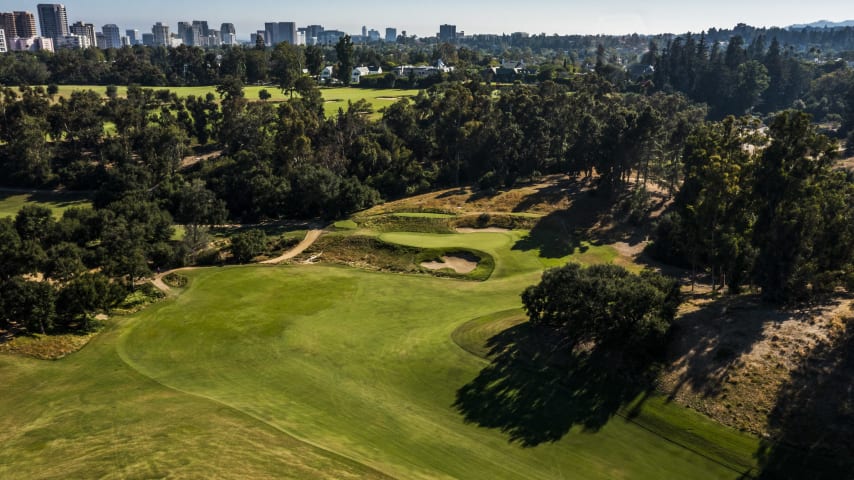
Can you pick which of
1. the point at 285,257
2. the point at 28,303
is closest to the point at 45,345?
the point at 28,303

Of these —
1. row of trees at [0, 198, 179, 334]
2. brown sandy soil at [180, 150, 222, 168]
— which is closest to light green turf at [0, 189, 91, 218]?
brown sandy soil at [180, 150, 222, 168]

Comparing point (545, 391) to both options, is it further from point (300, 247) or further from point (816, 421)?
point (300, 247)

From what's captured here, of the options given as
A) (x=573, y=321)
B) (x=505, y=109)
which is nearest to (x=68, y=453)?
(x=573, y=321)

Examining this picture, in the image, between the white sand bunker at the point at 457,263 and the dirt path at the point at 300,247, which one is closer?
the white sand bunker at the point at 457,263

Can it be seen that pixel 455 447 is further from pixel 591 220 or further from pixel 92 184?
pixel 92 184

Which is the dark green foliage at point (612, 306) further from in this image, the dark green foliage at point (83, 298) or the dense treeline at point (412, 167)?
the dark green foliage at point (83, 298)

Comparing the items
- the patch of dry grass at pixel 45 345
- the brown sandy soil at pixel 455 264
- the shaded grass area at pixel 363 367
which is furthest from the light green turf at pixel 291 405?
the brown sandy soil at pixel 455 264

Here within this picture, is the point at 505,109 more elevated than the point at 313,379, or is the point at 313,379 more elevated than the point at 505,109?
the point at 505,109
